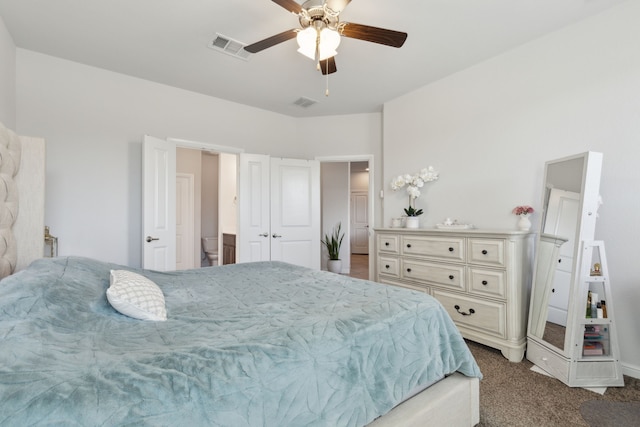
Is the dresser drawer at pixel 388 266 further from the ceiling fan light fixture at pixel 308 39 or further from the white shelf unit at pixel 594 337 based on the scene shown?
the ceiling fan light fixture at pixel 308 39

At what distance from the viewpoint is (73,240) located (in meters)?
3.02

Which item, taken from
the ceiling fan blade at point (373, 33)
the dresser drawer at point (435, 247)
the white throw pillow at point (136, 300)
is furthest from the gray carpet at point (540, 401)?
the ceiling fan blade at point (373, 33)

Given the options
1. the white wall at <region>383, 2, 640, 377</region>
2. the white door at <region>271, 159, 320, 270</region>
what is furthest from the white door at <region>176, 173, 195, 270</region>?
the white wall at <region>383, 2, 640, 377</region>

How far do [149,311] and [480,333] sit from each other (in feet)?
8.36

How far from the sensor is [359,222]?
372 inches

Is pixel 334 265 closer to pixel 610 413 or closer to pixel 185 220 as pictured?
pixel 185 220

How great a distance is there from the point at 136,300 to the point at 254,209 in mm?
2928

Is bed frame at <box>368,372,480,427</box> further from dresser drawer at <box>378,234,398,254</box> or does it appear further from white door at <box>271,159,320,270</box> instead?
white door at <box>271,159,320,270</box>

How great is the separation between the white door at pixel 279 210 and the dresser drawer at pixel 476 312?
2.11 metres

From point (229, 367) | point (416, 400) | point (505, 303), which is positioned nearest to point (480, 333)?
point (505, 303)

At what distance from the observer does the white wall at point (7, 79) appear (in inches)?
94.3

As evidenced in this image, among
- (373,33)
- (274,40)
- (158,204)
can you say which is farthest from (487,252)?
(158,204)

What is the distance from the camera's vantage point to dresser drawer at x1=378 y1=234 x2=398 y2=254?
331 centimetres

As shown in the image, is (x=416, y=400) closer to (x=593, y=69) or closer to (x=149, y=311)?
(x=149, y=311)
